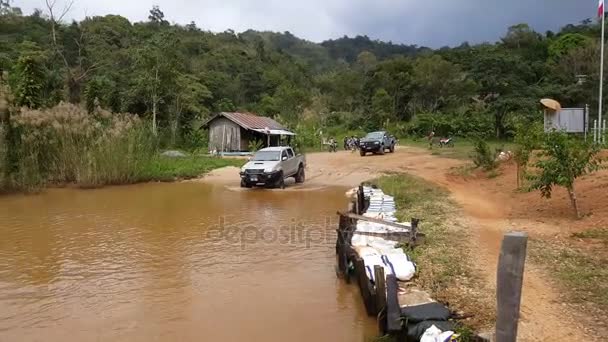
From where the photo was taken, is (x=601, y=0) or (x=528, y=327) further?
(x=601, y=0)

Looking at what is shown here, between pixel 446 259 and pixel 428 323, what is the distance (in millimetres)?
2535

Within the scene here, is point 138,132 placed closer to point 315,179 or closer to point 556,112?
point 315,179

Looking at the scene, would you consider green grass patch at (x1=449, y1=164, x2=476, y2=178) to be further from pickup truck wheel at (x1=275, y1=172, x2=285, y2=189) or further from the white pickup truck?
pickup truck wheel at (x1=275, y1=172, x2=285, y2=189)

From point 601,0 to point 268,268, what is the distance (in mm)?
20610

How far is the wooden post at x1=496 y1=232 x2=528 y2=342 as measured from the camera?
158 inches

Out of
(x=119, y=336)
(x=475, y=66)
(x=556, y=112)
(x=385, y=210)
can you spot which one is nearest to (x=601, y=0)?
(x=556, y=112)

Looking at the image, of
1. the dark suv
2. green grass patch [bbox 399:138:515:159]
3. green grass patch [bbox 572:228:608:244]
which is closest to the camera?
green grass patch [bbox 572:228:608:244]

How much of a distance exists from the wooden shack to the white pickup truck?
52.3 feet

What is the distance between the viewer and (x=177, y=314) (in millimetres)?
7242

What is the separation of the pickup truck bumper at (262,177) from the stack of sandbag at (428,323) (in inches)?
556

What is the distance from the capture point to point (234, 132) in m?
37.7

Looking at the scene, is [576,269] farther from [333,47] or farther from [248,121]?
Result: [333,47]

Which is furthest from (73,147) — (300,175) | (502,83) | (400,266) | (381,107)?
(381,107)

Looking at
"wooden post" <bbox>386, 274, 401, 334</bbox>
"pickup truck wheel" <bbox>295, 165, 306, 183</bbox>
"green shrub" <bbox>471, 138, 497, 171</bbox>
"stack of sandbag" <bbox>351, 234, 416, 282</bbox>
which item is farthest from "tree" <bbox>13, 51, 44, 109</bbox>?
"wooden post" <bbox>386, 274, 401, 334</bbox>
